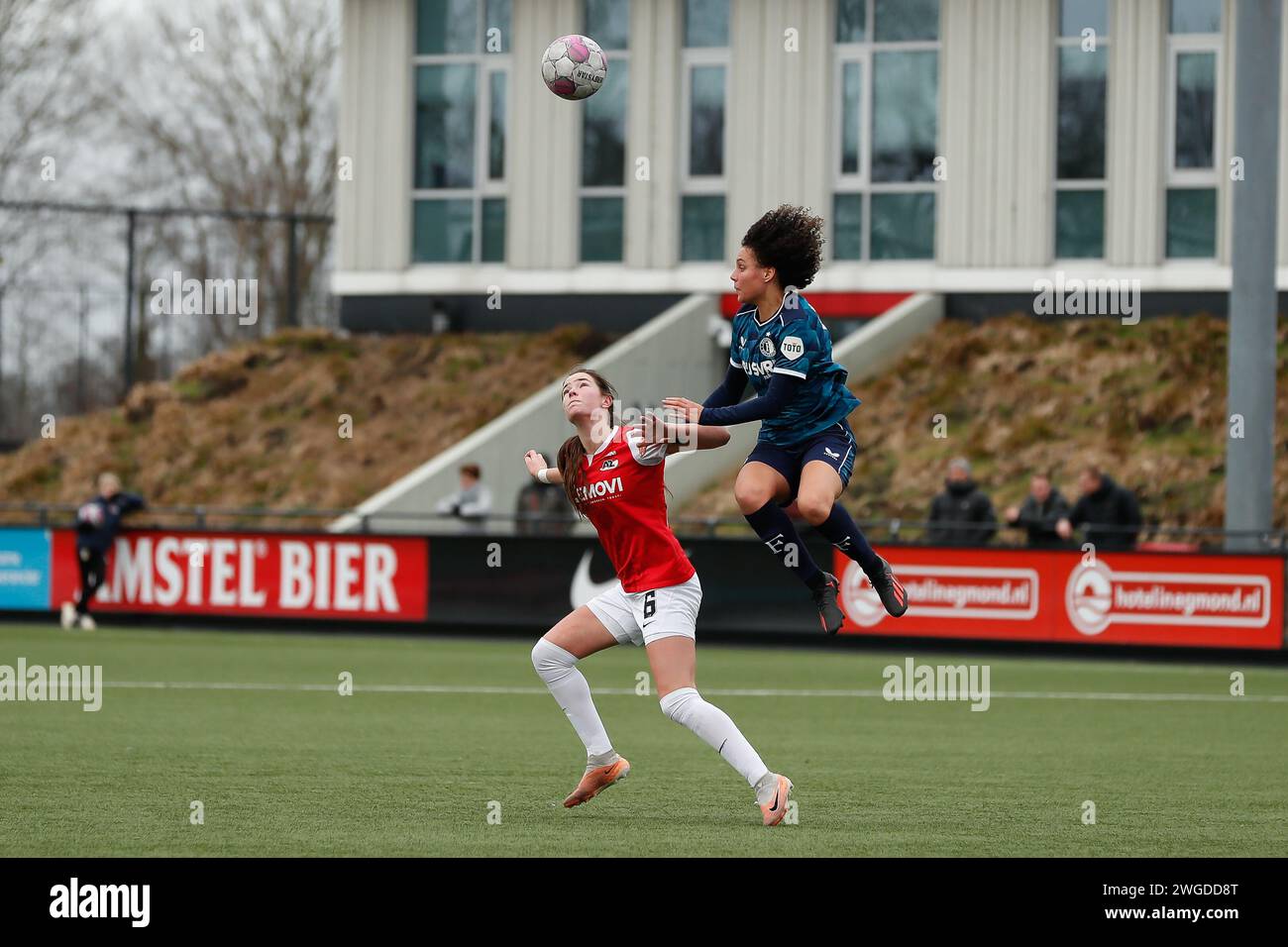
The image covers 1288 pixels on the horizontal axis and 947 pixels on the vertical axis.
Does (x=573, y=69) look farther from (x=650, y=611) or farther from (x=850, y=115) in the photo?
(x=850, y=115)

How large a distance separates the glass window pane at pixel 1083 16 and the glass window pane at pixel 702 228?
6.23 m

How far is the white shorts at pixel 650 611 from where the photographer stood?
29.7ft

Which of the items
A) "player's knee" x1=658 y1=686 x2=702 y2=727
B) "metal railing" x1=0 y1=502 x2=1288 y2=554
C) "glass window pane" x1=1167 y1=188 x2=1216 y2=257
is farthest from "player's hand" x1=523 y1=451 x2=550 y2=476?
"glass window pane" x1=1167 y1=188 x2=1216 y2=257

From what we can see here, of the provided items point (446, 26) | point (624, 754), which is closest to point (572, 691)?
point (624, 754)

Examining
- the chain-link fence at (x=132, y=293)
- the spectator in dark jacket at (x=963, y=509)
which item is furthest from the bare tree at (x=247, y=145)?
the spectator in dark jacket at (x=963, y=509)

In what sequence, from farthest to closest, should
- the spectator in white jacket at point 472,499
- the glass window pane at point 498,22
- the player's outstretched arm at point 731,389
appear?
the glass window pane at point 498,22 < the spectator in white jacket at point 472,499 < the player's outstretched arm at point 731,389

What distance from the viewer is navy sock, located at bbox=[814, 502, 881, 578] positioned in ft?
33.6

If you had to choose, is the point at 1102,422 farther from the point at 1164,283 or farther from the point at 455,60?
the point at 455,60

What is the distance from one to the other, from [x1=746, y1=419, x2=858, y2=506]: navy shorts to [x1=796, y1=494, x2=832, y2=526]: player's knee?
0.26 meters

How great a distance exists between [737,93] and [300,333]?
361 inches

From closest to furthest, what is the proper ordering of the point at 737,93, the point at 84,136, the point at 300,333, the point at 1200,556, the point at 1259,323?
the point at 1200,556 < the point at 1259,323 < the point at 737,93 < the point at 300,333 < the point at 84,136

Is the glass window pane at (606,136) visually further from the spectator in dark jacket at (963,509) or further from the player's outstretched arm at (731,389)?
the player's outstretched arm at (731,389)
